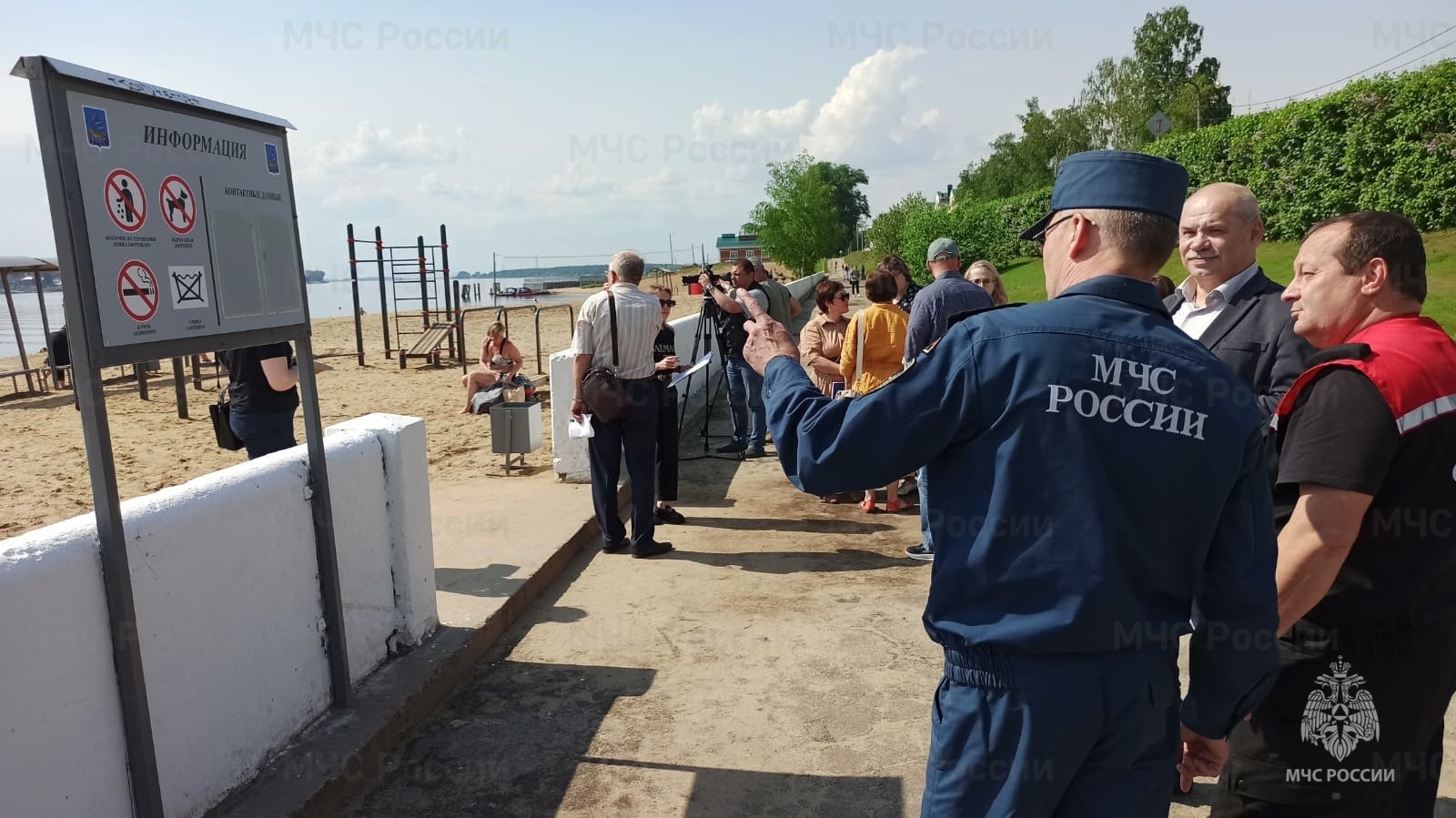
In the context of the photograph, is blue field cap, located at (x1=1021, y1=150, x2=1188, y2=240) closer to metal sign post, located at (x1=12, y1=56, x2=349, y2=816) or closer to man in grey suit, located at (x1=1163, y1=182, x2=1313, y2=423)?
man in grey suit, located at (x1=1163, y1=182, x2=1313, y2=423)

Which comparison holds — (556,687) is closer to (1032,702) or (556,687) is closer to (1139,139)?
(1032,702)

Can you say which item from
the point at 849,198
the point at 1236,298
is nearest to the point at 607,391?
the point at 1236,298

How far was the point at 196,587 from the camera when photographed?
9.09 feet

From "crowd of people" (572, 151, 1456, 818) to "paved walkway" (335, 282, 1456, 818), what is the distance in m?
1.33

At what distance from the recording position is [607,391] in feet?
18.4

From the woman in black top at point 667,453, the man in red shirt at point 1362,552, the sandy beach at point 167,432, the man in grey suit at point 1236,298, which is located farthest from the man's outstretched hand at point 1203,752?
the sandy beach at point 167,432

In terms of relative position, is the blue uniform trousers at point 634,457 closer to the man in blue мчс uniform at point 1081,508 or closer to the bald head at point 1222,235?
the bald head at point 1222,235

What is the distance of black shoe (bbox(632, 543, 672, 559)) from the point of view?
5965mm

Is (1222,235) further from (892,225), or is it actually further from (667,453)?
(892,225)

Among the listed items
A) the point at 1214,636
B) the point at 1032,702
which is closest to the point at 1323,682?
the point at 1214,636

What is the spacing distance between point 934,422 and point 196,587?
7.75 feet

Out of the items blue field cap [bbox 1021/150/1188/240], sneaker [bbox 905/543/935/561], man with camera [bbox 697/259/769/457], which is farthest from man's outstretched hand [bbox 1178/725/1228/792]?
man with camera [bbox 697/259/769/457]

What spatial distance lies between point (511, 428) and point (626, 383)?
8.43ft

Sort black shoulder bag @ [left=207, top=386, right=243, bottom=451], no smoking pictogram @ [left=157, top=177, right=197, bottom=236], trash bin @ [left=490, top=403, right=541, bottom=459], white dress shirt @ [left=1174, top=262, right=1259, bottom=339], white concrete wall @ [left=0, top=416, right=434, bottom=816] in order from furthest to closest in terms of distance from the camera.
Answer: trash bin @ [left=490, top=403, right=541, bottom=459] → black shoulder bag @ [left=207, top=386, right=243, bottom=451] → white dress shirt @ [left=1174, top=262, right=1259, bottom=339] → no smoking pictogram @ [left=157, top=177, right=197, bottom=236] → white concrete wall @ [left=0, top=416, right=434, bottom=816]
